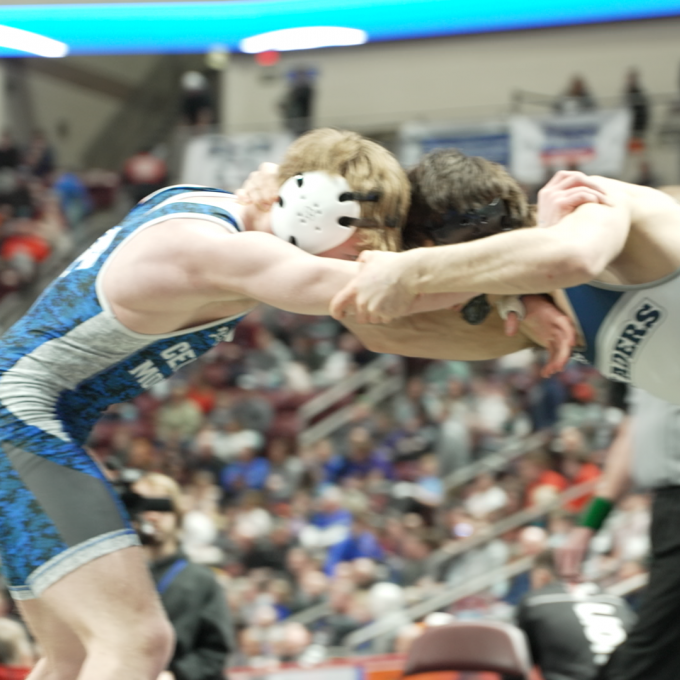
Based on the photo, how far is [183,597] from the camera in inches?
163

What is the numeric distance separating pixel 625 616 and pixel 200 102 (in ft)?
39.9

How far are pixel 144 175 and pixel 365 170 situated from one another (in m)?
11.4

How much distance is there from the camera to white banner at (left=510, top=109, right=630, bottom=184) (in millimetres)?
11625

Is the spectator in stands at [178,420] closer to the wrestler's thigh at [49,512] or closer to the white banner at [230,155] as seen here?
the white banner at [230,155]

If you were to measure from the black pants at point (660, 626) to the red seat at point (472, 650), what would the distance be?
0.35m

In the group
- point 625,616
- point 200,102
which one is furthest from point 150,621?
point 200,102

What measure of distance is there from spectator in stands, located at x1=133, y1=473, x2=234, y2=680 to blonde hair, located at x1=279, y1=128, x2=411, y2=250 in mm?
1819

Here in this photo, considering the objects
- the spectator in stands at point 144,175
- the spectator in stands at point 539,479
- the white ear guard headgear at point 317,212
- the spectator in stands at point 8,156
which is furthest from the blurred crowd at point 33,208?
the white ear guard headgear at point 317,212

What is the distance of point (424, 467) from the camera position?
9.61 meters

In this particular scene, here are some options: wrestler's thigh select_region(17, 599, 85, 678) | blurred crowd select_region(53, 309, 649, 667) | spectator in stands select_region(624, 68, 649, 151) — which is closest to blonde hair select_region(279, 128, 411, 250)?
wrestler's thigh select_region(17, 599, 85, 678)

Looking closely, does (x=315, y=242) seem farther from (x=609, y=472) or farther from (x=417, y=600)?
(x=417, y=600)

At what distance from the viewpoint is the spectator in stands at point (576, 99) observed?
40.0 feet

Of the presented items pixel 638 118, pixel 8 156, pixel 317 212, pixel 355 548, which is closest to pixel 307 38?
pixel 8 156

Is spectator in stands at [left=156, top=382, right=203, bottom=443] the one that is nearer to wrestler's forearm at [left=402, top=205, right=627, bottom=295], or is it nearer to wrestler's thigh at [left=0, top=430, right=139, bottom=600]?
wrestler's thigh at [left=0, top=430, right=139, bottom=600]
